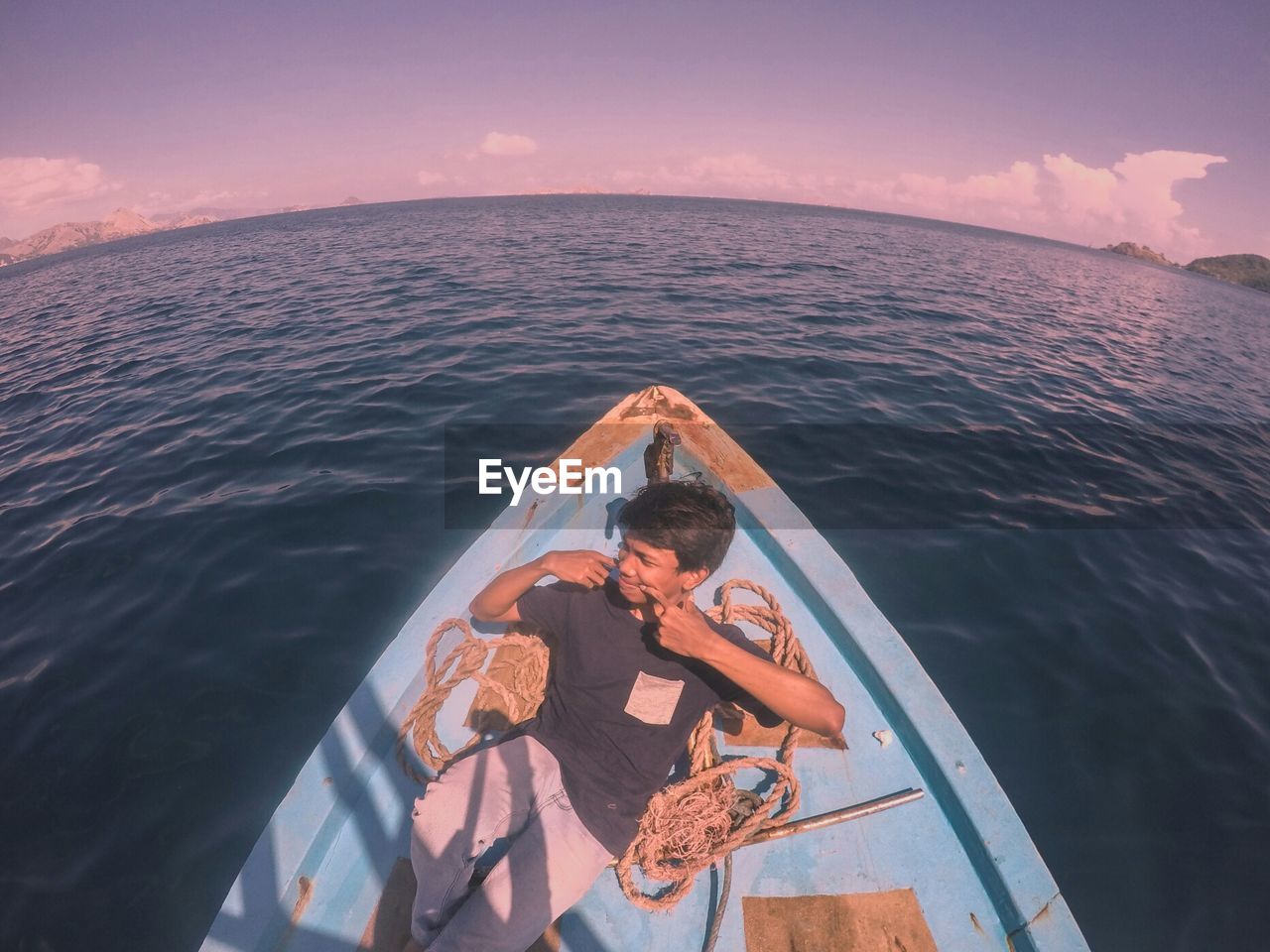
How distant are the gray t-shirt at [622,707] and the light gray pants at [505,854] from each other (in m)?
0.12

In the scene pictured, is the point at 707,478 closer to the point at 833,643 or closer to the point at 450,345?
the point at 833,643

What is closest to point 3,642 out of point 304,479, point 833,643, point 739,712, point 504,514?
point 304,479

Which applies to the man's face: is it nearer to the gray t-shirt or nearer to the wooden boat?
the gray t-shirt

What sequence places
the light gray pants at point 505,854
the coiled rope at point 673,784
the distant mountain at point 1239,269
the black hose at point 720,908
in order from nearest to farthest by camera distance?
the light gray pants at point 505,854 → the black hose at point 720,908 → the coiled rope at point 673,784 → the distant mountain at point 1239,269

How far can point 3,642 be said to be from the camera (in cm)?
408

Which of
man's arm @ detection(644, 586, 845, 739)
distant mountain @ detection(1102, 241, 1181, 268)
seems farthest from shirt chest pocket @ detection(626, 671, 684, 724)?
distant mountain @ detection(1102, 241, 1181, 268)

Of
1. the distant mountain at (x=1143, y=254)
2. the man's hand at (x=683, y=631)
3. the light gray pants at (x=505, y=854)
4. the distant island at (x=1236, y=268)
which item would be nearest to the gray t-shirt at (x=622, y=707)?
the light gray pants at (x=505, y=854)

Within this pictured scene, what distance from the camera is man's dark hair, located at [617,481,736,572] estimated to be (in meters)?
1.95

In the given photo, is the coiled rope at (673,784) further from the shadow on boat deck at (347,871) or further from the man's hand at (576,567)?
the man's hand at (576,567)

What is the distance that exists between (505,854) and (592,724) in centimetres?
60

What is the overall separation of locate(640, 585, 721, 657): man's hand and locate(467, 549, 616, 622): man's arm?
36 centimetres

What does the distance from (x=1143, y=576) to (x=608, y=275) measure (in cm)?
1632

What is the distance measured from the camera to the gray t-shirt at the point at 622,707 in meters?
2.11

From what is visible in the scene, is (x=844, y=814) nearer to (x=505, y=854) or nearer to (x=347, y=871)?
(x=505, y=854)
